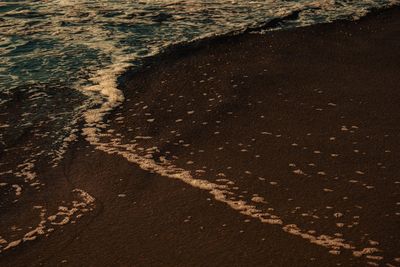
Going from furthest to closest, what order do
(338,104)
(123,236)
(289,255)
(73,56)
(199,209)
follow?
(73,56) < (338,104) < (199,209) < (123,236) < (289,255)

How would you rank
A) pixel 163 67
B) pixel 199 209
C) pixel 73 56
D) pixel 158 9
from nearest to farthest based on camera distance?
1. pixel 199 209
2. pixel 163 67
3. pixel 73 56
4. pixel 158 9

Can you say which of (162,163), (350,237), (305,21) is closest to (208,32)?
(305,21)

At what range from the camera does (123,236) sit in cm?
245

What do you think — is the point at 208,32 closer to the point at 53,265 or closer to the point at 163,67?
the point at 163,67

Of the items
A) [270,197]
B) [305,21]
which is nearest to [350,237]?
[270,197]

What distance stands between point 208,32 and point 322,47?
43.5 inches

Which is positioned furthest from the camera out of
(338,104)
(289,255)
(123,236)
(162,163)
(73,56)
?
(73,56)

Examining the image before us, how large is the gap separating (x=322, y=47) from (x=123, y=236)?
2.84 metres

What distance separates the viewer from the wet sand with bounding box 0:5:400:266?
235 centimetres

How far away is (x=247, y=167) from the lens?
2.94 m

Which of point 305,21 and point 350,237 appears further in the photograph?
point 305,21

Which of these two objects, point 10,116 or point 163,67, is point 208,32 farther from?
point 10,116

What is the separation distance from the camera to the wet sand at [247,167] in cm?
235

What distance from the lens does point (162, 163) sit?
3.05m
